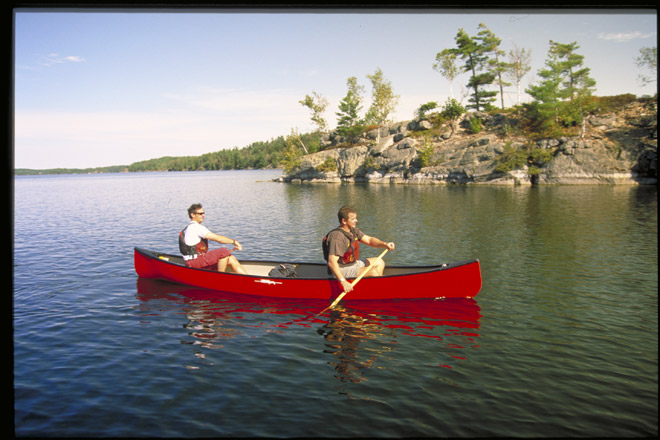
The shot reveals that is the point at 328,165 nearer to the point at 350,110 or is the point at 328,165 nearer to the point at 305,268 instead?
the point at 350,110

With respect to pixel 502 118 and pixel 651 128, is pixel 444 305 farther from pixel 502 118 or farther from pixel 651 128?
pixel 502 118

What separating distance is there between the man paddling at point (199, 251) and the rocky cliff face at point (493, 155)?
4423 centimetres

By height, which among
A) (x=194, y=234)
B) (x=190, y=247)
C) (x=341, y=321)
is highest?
(x=194, y=234)

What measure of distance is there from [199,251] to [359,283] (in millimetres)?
4749

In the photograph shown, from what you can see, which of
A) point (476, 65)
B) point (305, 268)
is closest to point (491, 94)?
point (476, 65)

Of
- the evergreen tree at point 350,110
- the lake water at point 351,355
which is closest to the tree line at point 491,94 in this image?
the evergreen tree at point 350,110

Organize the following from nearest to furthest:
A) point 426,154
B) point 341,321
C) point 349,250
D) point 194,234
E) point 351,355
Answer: point 351,355, point 341,321, point 349,250, point 194,234, point 426,154

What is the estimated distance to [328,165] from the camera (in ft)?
234

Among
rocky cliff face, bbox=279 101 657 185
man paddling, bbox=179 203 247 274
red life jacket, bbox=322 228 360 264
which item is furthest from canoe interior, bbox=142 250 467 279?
rocky cliff face, bbox=279 101 657 185

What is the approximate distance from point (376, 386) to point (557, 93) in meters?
59.5

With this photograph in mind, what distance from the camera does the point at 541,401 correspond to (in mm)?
5984

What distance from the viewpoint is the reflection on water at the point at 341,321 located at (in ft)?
25.8

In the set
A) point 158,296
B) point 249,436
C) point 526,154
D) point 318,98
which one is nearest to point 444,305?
point 249,436

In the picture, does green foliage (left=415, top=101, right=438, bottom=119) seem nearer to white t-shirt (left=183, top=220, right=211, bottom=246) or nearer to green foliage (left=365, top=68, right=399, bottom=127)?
green foliage (left=365, top=68, right=399, bottom=127)
